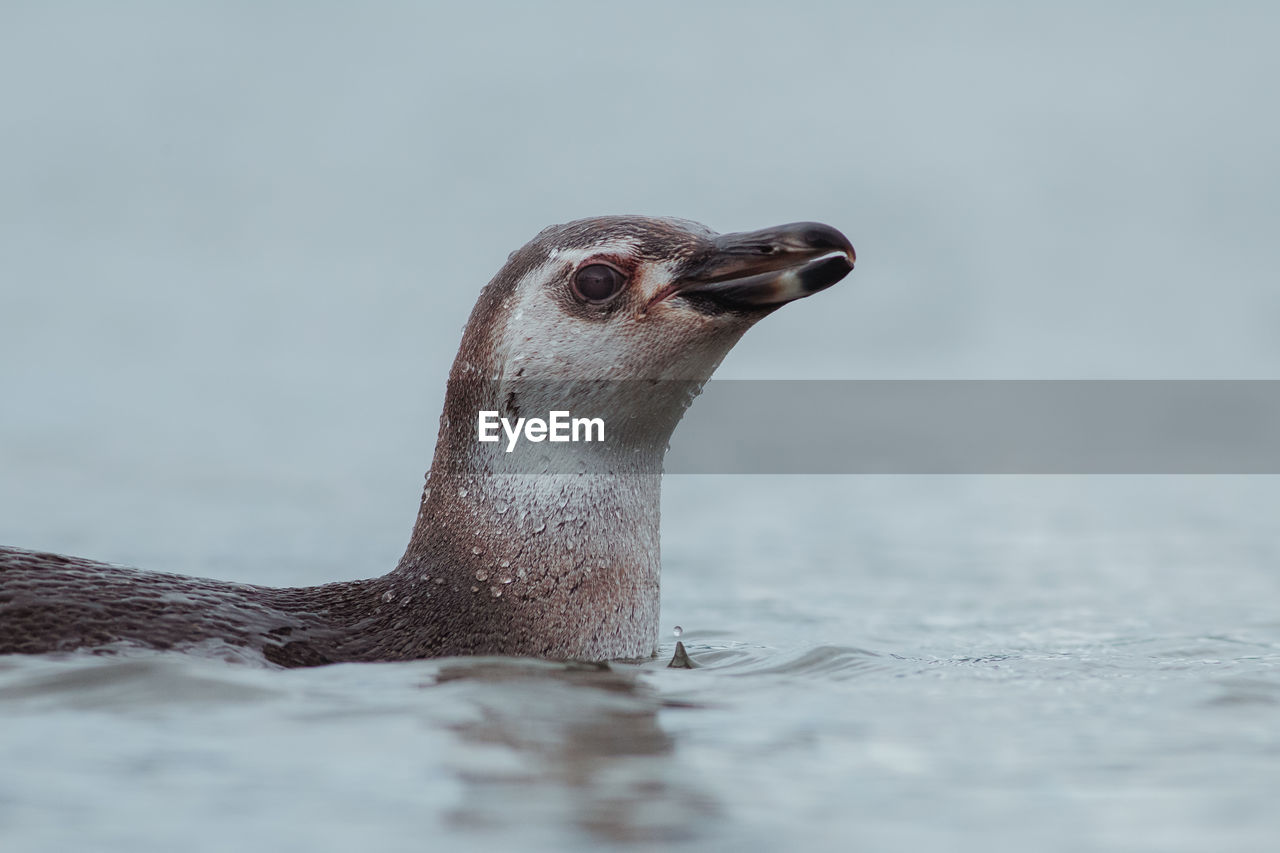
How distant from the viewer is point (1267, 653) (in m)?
7.02

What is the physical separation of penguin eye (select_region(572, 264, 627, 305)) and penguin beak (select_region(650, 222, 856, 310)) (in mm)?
152

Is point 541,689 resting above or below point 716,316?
below

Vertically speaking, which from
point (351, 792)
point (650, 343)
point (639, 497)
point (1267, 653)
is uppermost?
point (650, 343)

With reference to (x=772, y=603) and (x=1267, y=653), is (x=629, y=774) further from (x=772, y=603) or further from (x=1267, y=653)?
(x=772, y=603)

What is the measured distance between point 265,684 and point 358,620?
2.74 ft

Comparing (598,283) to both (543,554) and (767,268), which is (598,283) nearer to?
(767,268)

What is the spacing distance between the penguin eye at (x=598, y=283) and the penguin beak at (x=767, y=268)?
0.50 ft

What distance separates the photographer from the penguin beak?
573cm

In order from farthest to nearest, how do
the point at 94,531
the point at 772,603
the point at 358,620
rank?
the point at 94,531, the point at 772,603, the point at 358,620

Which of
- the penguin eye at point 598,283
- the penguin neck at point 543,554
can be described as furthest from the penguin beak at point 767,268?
the penguin neck at point 543,554

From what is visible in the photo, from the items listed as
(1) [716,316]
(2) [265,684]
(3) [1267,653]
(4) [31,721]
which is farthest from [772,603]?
(4) [31,721]

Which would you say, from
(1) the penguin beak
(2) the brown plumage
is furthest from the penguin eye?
(1) the penguin beak

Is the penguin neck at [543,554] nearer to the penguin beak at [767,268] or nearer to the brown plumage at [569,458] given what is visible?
the brown plumage at [569,458]

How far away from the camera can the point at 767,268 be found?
5.79 m
